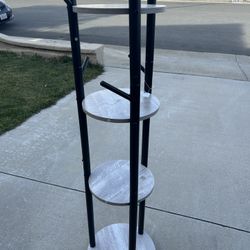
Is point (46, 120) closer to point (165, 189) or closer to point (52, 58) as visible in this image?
point (165, 189)

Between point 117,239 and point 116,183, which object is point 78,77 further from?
point 117,239

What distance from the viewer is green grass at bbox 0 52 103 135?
12.3ft

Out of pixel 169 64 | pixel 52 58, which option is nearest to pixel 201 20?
pixel 169 64

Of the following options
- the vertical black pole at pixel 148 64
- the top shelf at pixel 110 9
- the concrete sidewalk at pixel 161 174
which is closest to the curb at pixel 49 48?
the concrete sidewalk at pixel 161 174

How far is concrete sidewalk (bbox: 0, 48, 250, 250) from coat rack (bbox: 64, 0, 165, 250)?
0.73 feet

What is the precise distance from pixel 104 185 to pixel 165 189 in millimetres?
921

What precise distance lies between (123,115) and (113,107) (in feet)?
0.33

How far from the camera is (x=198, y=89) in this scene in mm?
4473

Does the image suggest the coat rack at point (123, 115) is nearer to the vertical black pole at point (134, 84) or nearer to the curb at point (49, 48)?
the vertical black pole at point (134, 84)

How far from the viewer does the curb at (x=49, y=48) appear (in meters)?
5.19

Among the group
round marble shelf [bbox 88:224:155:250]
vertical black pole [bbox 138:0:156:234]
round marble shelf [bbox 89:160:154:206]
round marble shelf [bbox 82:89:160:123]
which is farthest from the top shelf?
round marble shelf [bbox 88:224:155:250]

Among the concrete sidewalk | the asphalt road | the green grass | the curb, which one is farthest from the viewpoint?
the asphalt road

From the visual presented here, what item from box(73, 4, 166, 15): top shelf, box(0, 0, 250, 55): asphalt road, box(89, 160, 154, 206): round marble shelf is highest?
box(73, 4, 166, 15): top shelf

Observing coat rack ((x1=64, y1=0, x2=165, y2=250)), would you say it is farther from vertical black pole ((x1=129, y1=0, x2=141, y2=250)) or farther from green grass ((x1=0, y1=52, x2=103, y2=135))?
green grass ((x1=0, y1=52, x2=103, y2=135))
